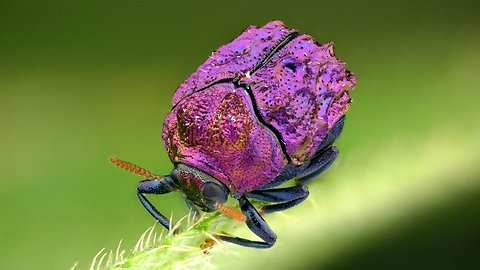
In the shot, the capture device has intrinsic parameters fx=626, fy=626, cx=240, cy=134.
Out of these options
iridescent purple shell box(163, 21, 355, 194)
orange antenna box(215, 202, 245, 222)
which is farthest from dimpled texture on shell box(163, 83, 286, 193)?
orange antenna box(215, 202, 245, 222)

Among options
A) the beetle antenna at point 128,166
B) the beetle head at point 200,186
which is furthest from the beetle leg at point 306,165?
the beetle antenna at point 128,166

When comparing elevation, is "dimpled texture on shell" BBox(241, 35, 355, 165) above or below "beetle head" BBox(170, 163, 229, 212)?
above

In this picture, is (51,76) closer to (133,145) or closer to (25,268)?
(133,145)

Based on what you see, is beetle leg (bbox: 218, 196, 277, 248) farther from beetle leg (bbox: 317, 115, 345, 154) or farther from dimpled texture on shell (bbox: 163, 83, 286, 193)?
beetle leg (bbox: 317, 115, 345, 154)

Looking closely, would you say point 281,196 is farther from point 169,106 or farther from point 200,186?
point 169,106

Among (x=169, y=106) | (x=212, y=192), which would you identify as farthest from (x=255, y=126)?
(x=169, y=106)
